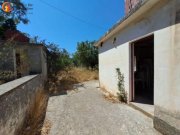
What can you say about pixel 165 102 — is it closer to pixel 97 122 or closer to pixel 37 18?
pixel 97 122

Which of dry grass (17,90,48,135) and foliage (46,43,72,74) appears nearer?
dry grass (17,90,48,135)

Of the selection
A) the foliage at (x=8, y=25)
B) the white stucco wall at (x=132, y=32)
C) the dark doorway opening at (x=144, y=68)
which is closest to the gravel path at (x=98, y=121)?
the white stucco wall at (x=132, y=32)

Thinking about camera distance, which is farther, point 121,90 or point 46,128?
point 121,90

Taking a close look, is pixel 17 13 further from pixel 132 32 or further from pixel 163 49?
pixel 163 49

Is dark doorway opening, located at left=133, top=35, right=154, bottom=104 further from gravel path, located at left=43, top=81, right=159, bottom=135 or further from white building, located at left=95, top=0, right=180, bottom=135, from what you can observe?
white building, located at left=95, top=0, right=180, bottom=135

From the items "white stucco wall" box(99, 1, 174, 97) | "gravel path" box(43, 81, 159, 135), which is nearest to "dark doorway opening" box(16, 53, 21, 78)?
"gravel path" box(43, 81, 159, 135)

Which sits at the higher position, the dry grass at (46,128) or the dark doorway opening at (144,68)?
the dark doorway opening at (144,68)

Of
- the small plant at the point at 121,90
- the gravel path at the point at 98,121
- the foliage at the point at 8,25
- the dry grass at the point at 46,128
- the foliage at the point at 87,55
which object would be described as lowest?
the dry grass at the point at 46,128

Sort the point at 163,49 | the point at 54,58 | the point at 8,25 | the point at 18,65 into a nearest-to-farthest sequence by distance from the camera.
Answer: the point at 163,49 → the point at 18,65 → the point at 54,58 → the point at 8,25

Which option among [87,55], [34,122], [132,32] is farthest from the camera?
[87,55]

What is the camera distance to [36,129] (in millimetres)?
4266

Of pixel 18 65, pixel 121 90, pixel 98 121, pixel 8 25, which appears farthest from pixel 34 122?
pixel 8 25

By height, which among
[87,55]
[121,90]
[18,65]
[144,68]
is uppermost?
[87,55]

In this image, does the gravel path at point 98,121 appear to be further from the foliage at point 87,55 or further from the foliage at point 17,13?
the foliage at point 17,13
